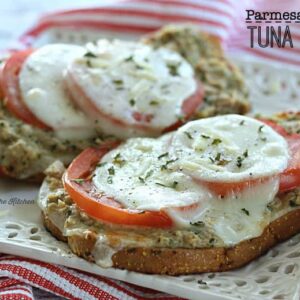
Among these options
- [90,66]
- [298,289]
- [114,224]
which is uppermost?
[90,66]

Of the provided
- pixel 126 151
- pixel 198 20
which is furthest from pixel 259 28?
pixel 126 151

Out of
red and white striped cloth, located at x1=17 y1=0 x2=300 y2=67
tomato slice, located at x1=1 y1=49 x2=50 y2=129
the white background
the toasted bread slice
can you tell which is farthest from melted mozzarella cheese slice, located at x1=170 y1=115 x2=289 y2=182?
the white background

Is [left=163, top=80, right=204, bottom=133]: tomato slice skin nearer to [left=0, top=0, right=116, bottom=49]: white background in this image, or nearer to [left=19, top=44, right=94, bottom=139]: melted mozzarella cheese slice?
[left=19, top=44, right=94, bottom=139]: melted mozzarella cheese slice

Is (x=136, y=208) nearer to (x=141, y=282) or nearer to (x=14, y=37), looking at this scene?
(x=141, y=282)

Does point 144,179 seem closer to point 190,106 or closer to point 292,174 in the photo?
point 292,174

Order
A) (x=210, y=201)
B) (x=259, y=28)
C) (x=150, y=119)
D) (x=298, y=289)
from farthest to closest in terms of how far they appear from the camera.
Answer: (x=259, y=28) → (x=150, y=119) → (x=210, y=201) → (x=298, y=289)

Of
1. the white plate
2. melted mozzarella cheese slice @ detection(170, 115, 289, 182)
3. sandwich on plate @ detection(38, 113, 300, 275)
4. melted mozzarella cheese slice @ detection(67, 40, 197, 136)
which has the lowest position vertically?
the white plate

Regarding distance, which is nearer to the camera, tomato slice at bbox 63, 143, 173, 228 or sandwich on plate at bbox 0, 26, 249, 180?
tomato slice at bbox 63, 143, 173, 228

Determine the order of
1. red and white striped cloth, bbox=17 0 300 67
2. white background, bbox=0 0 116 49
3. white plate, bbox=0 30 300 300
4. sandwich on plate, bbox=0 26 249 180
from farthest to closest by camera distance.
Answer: white background, bbox=0 0 116 49 → red and white striped cloth, bbox=17 0 300 67 → sandwich on plate, bbox=0 26 249 180 → white plate, bbox=0 30 300 300

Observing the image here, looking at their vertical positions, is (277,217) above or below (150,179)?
below
